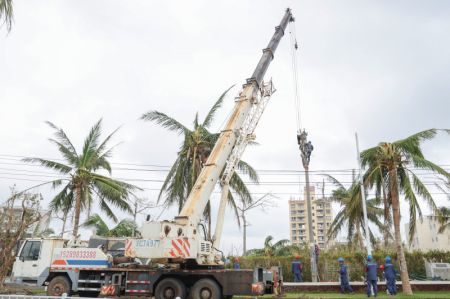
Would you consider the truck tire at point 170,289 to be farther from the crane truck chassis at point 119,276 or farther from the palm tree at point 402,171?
the palm tree at point 402,171

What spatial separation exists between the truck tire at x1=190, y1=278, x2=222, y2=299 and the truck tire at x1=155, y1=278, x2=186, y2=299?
42cm

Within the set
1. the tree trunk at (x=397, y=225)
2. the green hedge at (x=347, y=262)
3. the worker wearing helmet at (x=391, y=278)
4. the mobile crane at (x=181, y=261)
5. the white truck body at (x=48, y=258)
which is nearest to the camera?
the mobile crane at (x=181, y=261)

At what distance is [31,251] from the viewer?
57.8 feet

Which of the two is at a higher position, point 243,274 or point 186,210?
point 186,210

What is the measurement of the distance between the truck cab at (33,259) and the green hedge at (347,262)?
467 inches

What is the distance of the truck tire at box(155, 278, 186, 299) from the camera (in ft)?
46.2

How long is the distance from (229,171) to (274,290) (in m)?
5.03

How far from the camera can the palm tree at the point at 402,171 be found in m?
18.2

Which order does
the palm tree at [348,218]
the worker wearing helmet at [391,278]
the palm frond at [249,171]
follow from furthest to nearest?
1. the palm tree at [348,218]
2. the palm frond at [249,171]
3. the worker wearing helmet at [391,278]

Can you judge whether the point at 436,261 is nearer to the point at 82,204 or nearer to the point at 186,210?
the point at 186,210


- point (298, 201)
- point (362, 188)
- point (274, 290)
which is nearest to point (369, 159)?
point (362, 188)

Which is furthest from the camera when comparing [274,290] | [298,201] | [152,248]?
[298,201]

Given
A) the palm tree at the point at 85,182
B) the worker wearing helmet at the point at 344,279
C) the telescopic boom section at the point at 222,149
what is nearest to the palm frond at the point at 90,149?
the palm tree at the point at 85,182

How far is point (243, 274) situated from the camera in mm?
13805
